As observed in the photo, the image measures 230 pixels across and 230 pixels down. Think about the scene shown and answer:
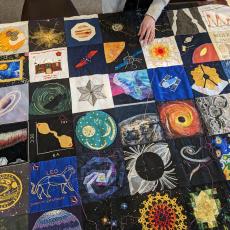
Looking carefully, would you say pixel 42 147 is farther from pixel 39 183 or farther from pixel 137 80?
pixel 137 80

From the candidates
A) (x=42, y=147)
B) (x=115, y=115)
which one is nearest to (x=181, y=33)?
(x=115, y=115)

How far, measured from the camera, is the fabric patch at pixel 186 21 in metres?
1.43

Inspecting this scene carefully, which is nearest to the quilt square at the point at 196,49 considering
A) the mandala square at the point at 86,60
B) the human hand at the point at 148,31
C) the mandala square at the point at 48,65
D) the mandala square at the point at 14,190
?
the human hand at the point at 148,31

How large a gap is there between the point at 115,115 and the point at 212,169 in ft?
1.34

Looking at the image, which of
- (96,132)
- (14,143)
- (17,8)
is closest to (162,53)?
(96,132)

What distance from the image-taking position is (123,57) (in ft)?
4.40

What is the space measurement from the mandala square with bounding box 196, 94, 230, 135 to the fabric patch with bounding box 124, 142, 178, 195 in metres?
0.20

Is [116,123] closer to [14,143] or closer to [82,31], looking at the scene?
[14,143]

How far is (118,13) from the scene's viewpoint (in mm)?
1486

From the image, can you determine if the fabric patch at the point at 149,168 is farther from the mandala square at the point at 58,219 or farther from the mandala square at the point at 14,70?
the mandala square at the point at 14,70

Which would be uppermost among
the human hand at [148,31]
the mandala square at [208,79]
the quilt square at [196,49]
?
the human hand at [148,31]

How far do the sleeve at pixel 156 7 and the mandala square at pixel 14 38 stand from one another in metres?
0.60

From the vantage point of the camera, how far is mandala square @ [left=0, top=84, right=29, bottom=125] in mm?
1177

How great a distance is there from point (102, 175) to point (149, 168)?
0.17 meters
